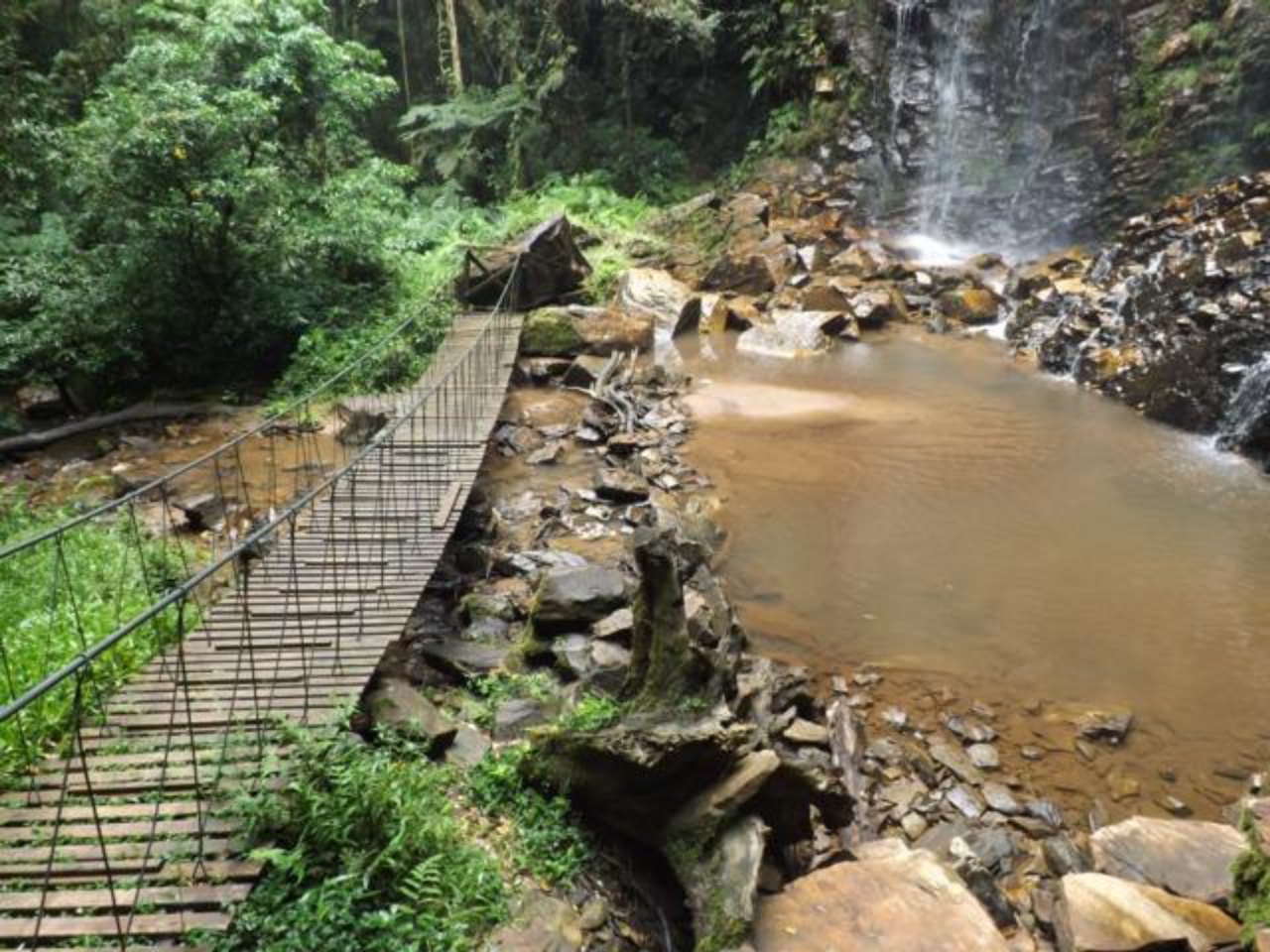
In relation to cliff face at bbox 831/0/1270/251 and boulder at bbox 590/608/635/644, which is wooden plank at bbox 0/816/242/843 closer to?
boulder at bbox 590/608/635/644

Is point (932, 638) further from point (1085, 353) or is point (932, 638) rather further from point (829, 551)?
point (1085, 353)

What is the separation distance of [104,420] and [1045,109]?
20115 mm

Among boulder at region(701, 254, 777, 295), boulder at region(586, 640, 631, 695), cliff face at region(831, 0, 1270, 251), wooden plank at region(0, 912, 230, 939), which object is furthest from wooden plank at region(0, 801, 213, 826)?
cliff face at region(831, 0, 1270, 251)

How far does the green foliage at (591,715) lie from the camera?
432 cm

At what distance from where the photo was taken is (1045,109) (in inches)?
755

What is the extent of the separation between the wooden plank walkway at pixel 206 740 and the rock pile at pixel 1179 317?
9.96m

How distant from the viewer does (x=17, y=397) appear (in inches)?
457

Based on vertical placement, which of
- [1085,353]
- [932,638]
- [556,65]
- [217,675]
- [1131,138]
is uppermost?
[556,65]

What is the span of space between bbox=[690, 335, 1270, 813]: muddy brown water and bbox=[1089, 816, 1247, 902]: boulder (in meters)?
0.55

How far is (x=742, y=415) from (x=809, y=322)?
4338 millimetres

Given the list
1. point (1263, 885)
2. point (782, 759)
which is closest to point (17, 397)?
point (782, 759)

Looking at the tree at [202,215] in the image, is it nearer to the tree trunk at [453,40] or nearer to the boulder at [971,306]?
the tree trunk at [453,40]

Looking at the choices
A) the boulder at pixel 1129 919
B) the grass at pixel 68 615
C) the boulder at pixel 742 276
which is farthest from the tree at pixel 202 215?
the boulder at pixel 1129 919

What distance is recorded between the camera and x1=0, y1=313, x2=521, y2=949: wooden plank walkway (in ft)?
9.78
